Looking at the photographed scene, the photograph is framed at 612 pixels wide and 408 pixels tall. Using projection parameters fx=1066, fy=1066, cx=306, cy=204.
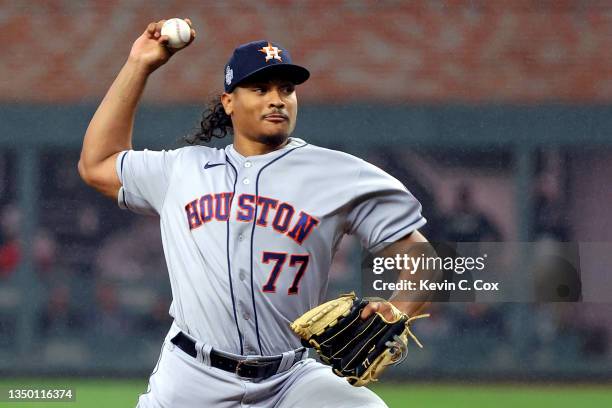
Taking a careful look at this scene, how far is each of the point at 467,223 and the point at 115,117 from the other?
15.8 ft

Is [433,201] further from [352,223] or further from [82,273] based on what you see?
[352,223]

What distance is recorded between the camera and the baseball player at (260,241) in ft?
9.63

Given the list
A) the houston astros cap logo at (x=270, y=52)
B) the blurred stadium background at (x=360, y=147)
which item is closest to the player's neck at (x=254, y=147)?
the houston astros cap logo at (x=270, y=52)

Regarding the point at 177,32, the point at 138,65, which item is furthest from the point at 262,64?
the point at 138,65

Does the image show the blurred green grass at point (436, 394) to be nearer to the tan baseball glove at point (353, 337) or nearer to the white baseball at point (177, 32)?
the tan baseball glove at point (353, 337)

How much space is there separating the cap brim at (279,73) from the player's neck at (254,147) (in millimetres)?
173

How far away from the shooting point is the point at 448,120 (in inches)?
303

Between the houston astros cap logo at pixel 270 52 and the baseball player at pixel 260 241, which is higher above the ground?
the houston astros cap logo at pixel 270 52

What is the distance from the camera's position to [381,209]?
2973mm

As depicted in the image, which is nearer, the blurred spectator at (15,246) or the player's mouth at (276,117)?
the player's mouth at (276,117)

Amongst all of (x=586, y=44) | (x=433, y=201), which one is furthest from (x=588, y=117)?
(x=433, y=201)

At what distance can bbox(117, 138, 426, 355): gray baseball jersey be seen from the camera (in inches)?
116

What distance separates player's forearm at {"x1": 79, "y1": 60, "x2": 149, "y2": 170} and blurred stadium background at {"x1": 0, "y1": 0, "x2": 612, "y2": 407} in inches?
166

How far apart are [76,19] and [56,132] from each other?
3.38 feet
